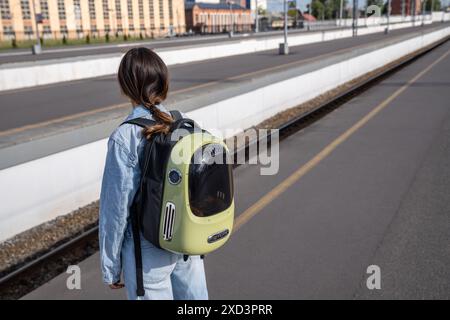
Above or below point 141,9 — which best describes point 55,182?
below

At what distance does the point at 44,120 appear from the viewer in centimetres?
1152

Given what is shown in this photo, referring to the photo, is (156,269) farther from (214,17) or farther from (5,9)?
(214,17)

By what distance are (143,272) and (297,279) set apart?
7.69ft

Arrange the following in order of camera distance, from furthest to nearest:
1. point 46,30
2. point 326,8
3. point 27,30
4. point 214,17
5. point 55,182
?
point 326,8
point 214,17
point 27,30
point 46,30
point 55,182

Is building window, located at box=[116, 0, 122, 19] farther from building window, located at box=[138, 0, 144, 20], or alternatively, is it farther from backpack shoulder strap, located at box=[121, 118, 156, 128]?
backpack shoulder strap, located at box=[121, 118, 156, 128]

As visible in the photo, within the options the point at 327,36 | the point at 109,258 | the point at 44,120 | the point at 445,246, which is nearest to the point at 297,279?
the point at 445,246

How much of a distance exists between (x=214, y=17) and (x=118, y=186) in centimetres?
11040

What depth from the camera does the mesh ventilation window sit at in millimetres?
2355

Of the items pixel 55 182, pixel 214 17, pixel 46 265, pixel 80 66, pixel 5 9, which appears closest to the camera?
pixel 46 265

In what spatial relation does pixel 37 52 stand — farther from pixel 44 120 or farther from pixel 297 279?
pixel 297 279

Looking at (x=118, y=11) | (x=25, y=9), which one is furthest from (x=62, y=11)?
(x=118, y=11)

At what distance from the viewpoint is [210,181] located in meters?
2.42

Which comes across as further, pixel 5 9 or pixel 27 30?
pixel 27 30
